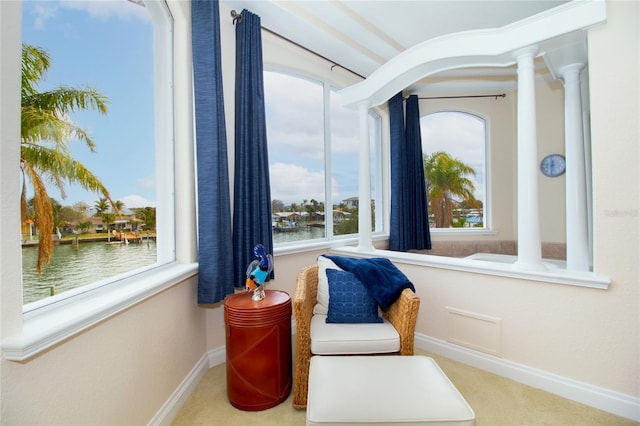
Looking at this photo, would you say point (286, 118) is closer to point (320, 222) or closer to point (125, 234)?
point (320, 222)

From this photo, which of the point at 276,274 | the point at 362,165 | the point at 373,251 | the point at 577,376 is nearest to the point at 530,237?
the point at 577,376

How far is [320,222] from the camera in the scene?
348 cm

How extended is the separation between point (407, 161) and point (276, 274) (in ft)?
7.86

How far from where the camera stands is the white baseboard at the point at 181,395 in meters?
1.60

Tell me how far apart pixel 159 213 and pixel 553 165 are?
4502 millimetres

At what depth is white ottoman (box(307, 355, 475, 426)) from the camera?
1085 mm

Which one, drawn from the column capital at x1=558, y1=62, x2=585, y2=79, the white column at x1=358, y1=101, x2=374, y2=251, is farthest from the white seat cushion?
the column capital at x1=558, y1=62, x2=585, y2=79

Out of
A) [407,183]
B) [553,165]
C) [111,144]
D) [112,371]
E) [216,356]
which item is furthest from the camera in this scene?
[407,183]

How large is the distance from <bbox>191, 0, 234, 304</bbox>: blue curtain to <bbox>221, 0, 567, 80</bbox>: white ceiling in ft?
1.85

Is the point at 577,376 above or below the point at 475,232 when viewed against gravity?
below

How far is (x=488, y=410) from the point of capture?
69.6 inches

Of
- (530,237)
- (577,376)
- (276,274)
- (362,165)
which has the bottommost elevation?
(577,376)

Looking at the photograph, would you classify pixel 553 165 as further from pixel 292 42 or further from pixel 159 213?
pixel 159 213

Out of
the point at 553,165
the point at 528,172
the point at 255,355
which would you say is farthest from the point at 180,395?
the point at 553,165
